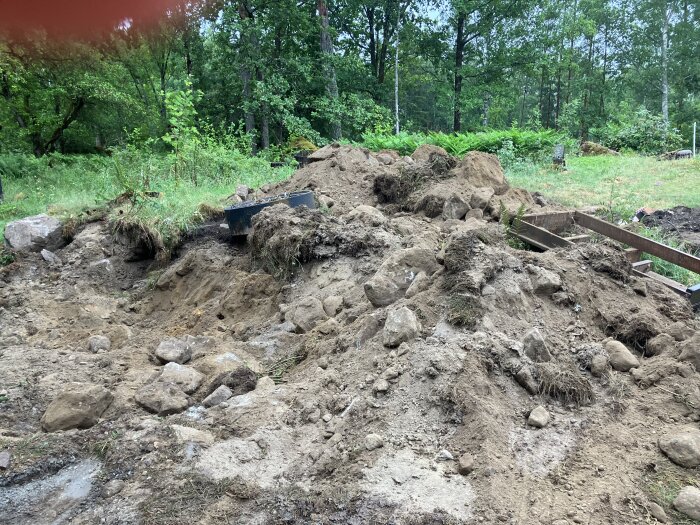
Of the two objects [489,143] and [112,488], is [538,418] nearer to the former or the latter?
[112,488]

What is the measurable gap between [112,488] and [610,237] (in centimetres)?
534

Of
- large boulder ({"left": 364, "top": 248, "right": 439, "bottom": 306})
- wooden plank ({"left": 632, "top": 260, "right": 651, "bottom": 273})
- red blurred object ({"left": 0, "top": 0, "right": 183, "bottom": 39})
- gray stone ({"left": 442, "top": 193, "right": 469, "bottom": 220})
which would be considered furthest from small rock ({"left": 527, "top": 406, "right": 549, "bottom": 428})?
gray stone ({"left": 442, "top": 193, "right": 469, "bottom": 220})

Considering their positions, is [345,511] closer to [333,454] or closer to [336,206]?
[333,454]

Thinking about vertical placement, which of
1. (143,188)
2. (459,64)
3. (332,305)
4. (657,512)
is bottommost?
(657,512)

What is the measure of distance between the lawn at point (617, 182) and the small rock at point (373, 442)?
6130mm

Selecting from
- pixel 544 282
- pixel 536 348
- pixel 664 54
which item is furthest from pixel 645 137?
pixel 536 348

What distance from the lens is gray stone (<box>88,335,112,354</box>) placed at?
487 centimetres

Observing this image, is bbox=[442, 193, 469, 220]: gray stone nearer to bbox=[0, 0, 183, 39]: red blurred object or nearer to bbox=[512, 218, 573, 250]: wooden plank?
bbox=[512, 218, 573, 250]: wooden plank

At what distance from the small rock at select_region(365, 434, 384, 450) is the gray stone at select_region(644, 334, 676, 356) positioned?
→ 2149mm

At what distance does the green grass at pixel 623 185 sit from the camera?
745 centimetres

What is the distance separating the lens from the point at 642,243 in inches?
218

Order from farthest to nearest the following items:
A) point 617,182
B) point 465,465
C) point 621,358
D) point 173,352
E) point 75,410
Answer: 1. point 617,182
2. point 173,352
3. point 621,358
4. point 75,410
5. point 465,465

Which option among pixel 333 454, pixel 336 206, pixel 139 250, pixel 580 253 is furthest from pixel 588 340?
pixel 139 250

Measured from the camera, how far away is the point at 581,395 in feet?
10.5
